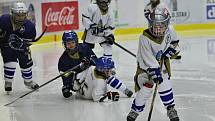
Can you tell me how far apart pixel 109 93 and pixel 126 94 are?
0.61 ft

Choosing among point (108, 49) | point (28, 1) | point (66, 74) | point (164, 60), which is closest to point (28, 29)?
point (66, 74)

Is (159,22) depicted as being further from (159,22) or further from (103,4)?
Result: (103,4)

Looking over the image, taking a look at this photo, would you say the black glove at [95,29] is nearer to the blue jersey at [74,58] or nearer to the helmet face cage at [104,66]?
the blue jersey at [74,58]

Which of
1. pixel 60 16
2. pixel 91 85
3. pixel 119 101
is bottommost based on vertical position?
pixel 119 101

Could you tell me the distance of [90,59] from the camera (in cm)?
503

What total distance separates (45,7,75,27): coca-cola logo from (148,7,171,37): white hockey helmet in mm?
6849

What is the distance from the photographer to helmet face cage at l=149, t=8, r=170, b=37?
364 centimetres

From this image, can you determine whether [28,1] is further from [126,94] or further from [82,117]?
[82,117]

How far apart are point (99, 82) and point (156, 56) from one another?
3.90 ft

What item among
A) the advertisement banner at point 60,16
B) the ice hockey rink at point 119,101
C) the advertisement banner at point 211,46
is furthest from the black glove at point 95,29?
the advertisement banner at point 60,16

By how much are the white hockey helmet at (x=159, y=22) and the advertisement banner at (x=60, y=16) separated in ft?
22.2

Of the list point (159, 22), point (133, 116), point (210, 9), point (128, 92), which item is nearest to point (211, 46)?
point (210, 9)

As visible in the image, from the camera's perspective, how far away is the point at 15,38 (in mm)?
5309

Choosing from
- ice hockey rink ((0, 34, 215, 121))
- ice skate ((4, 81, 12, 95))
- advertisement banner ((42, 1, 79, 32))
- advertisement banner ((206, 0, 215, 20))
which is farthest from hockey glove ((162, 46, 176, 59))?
advertisement banner ((206, 0, 215, 20))
